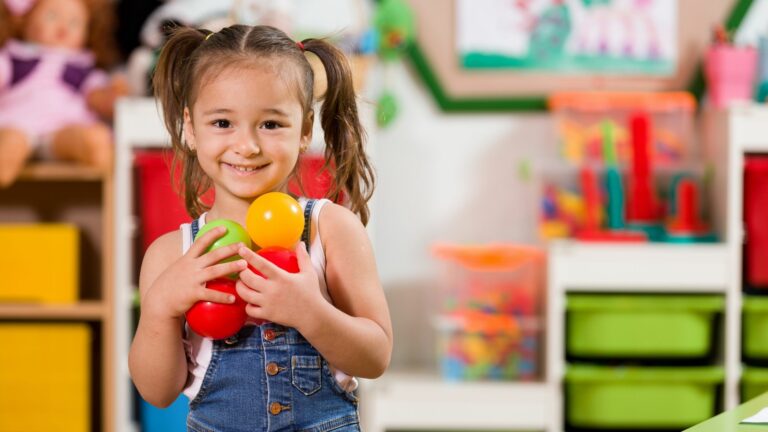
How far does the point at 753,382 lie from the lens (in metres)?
2.35

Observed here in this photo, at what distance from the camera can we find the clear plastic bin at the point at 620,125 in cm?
259

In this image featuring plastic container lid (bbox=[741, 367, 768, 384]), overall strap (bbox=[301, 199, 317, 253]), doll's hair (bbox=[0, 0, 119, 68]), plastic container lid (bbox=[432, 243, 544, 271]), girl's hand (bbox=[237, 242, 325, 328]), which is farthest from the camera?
doll's hair (bbox=[0, 0, 119, 68])

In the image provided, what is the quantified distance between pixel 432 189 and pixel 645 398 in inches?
29.7

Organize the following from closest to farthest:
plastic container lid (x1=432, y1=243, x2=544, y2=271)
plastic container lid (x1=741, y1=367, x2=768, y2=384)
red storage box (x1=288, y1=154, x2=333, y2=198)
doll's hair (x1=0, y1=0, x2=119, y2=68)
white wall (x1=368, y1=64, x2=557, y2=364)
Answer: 1. red storage box (x1=288, y1=154, x2=333, y2=198)
2. plastic container lid (x1=741, y1=367, x2=768, y2=384)
3. plastic container lid (x1=432, y1=243, x2=544, y2=271)
4. doll's hair (x1=0, y1=0, x2=119, y2=68)
5. white wall (x1=368, y1=64, x2=557, y2=364)

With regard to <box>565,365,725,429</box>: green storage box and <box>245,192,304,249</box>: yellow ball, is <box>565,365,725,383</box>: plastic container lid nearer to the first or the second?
<box>565,365,725,429</box>: green storage box

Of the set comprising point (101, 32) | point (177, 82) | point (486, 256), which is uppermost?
point (101, 32)

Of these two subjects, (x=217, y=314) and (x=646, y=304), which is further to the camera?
(x=646, y=304)

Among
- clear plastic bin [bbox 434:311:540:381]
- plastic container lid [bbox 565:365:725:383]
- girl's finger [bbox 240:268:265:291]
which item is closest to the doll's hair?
clear plastic bin [bbox 434:311:540:381]

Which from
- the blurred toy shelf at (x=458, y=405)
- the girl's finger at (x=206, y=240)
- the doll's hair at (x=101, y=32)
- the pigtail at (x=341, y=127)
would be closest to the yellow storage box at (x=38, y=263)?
the doll's hair at (x=101, y=32)

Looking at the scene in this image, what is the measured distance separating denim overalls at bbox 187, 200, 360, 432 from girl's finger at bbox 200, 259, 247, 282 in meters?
0.09

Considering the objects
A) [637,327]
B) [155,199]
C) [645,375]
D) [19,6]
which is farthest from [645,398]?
[19,6]

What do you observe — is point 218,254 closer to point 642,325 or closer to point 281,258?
point 281,258

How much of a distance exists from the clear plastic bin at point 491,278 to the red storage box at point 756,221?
479mm

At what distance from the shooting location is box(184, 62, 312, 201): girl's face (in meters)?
1.01
